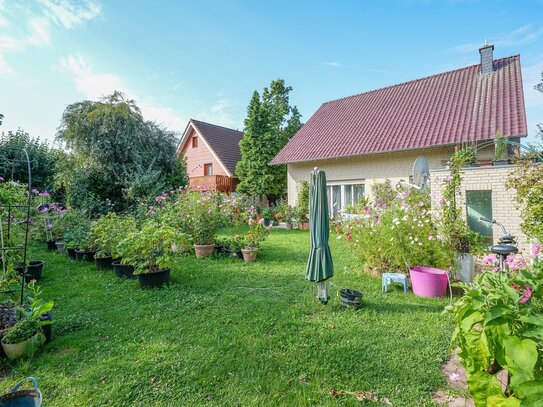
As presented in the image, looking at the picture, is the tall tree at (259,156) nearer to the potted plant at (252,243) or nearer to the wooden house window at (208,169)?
the wooden house window at (208,169)

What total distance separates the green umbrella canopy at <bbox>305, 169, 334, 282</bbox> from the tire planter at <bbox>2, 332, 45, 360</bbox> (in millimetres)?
3237

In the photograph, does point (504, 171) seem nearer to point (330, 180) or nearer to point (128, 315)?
point (128, 315)

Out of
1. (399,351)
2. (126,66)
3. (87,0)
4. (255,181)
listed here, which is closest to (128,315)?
(399,351)

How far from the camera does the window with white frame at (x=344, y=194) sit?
12.0 metres

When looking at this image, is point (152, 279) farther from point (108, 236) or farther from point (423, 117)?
point (423, 117)

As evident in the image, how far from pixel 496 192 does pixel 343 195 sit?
7.33 metres

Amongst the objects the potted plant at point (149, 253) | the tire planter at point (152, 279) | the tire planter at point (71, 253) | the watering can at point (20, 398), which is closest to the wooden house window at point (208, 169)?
the tire planter at point (71, 253)

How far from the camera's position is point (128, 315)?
3816mm

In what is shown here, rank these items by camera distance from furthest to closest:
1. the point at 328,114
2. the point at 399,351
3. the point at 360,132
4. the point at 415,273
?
the point at 328,114
the point at 360,132
the point at 415,273
the point at 399,351

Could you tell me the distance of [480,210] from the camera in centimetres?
560

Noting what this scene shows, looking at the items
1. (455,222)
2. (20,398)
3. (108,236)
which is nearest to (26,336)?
(20,398)

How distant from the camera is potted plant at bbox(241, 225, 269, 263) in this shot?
671cm

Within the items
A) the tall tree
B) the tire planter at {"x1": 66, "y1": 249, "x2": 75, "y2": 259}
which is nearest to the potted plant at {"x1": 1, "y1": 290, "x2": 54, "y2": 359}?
the tire planter at {"x1": 66, "y1": 249, "x2": 75, "y2": 259}

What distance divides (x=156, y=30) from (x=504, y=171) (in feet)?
28.3
